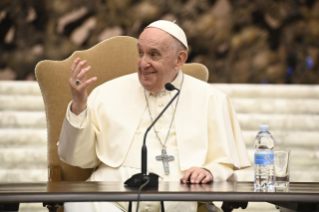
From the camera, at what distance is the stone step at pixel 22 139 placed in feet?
16.5

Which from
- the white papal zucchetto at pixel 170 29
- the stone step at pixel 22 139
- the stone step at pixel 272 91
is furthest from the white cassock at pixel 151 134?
the stone step at pixel 272 91

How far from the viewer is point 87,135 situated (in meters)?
2.83

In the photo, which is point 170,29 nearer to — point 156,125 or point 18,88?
point 156,125

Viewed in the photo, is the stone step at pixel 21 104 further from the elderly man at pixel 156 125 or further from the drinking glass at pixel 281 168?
the drinking glass at pixel 281 168

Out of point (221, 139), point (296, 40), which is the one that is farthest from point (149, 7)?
point (221, 139)

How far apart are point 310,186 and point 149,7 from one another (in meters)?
3.86

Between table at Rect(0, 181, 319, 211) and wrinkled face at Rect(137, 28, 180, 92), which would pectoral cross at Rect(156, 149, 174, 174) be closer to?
wrinkled face at Rect(137, 28, 180, 92)

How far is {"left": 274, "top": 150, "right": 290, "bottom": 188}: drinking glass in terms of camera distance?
2.22 meters

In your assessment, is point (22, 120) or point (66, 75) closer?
point (66, 75)

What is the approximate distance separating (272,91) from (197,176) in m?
3.46

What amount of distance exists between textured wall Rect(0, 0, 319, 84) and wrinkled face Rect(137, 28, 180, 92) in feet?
9.05

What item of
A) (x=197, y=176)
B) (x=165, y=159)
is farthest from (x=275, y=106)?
(x=197, y=176)

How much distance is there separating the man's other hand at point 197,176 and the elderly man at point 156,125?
0.11 meters

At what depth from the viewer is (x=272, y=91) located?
573cm
